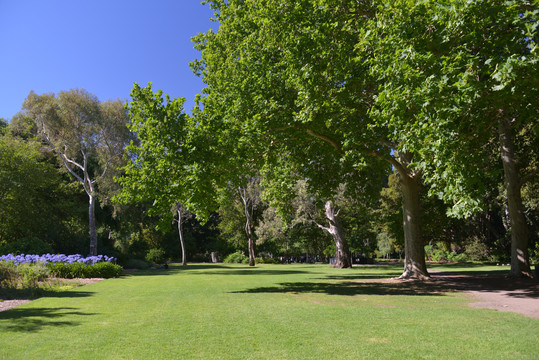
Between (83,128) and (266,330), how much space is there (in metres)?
29.7

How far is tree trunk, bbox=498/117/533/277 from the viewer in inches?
656

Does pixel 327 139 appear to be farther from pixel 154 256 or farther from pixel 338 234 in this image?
pixel 154 256

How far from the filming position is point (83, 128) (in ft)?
101

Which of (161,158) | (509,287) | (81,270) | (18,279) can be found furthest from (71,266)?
(509,287)

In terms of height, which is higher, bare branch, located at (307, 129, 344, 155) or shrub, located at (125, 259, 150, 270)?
bare branch, located at (307, 129, 344, 155)

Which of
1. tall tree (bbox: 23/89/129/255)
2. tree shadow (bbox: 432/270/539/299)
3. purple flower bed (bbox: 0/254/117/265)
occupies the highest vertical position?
tall tree (bbox: 23/89/129/255)

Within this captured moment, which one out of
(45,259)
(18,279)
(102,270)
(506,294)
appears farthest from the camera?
(102,270)

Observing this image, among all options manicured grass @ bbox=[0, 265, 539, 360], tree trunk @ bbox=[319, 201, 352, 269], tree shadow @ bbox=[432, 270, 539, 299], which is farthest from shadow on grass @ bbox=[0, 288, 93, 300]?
tree trunk @ bbox=[319, 201, 352, 269]

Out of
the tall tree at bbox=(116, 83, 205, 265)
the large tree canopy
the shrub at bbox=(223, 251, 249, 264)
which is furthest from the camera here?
the shrub at bbox=(223, 251, 249, 264)

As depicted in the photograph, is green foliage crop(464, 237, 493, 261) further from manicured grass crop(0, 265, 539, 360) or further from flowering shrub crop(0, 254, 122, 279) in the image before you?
flowering shrub crop(0, 254, 122, 279)

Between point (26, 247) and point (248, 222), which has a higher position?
point (248, 222)

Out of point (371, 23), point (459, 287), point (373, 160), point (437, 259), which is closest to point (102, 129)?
point (373, 160)

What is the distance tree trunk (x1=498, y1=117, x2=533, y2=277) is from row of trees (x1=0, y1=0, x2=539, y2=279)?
0.05 metres

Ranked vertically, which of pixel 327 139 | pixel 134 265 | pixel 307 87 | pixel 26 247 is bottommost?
pixel 134 265
